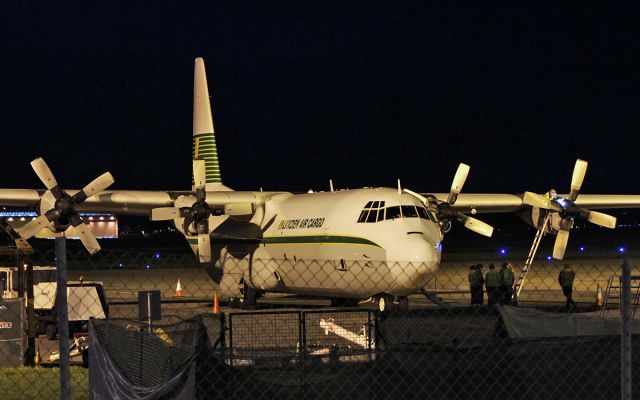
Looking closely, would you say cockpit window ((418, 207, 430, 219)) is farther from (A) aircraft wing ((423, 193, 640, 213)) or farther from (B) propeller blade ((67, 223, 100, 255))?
(A) aircraft wing ((423, 193, 640, 213))

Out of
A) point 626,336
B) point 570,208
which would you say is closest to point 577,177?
point 570,208

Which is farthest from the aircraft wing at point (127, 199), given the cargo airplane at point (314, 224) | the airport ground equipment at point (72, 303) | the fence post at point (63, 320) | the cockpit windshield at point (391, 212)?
the fence post at point (63, 320)

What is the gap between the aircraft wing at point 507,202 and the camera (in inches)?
1120

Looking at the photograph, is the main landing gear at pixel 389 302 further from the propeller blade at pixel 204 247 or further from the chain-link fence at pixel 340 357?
the propeller blade at pixel 204 247

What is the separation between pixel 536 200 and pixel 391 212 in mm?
7003

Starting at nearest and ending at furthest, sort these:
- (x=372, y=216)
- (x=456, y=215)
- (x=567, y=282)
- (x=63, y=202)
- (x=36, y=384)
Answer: (x=36, y=384) → (x=372, y=216) → (x=567, y=282) → (x=63, y=202) → (x=456, y=215)

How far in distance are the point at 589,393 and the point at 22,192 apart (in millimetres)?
19803

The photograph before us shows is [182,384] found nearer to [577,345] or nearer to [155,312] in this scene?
[155,312]

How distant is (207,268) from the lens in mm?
27641

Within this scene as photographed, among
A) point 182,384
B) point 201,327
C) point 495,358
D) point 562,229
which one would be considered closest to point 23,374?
point 201,327

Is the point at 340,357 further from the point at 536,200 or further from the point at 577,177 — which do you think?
the point at 577,177

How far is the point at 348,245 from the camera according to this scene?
2102 cm

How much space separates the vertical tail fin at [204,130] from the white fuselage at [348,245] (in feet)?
21.5

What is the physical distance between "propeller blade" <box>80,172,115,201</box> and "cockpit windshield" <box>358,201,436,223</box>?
6.75 metres
